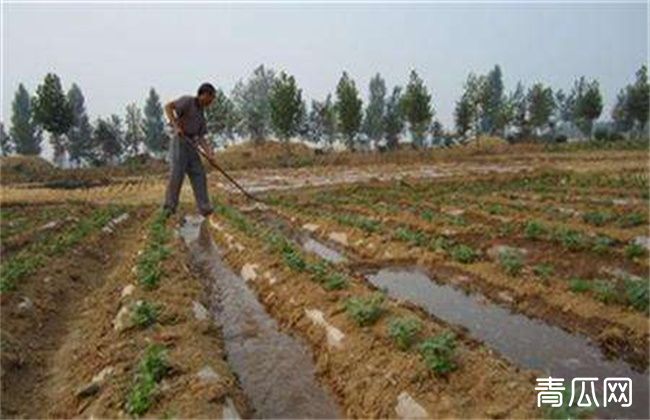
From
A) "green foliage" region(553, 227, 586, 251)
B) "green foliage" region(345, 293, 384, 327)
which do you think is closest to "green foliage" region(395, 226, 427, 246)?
"green foliage" region(553, 227, 586, 251)

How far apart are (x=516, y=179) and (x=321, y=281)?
68.6ft

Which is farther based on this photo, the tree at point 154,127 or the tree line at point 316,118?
the tree at point 154,127

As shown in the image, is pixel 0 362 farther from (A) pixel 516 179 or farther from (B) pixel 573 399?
(A) pixel 516 179

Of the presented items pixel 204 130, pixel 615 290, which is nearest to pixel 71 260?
pixel 204 130

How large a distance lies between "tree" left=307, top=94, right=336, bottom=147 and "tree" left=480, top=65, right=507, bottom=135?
16.3 metres

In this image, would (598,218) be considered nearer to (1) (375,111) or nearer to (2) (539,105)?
(2) (539,105)

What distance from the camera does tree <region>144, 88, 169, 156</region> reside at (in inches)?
3248

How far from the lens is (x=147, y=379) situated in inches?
211

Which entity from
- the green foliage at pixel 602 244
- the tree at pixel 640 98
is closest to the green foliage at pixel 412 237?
the green foliage at pixel 602 244

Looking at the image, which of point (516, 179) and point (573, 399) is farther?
point (516, 179)

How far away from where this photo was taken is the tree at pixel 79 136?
75.6 metres

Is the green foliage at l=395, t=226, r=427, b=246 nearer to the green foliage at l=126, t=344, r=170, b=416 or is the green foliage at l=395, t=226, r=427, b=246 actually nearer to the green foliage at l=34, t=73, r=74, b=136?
the green foliage at l=126, t=344, r=170, b=416

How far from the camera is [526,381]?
5.21m

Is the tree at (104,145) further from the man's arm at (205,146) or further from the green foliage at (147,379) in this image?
the green foliage at (147,379)
